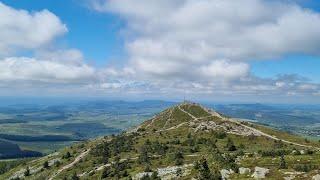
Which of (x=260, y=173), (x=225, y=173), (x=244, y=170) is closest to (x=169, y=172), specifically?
(x=225, y=173)

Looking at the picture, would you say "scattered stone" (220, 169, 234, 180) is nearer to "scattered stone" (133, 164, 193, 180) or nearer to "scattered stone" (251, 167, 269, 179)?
"scattered stone" (251, 167, 269, 179)

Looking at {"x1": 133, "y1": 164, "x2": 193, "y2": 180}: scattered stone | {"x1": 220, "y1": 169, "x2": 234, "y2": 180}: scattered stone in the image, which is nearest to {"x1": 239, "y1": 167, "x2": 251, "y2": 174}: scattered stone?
{"x1": 220, "y1": 169, "x2": 234, "y2": 180}: scattered stone

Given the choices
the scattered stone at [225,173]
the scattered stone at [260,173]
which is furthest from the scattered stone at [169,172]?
the scattered stone at [260,173]

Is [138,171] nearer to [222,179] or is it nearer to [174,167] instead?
[174,167]

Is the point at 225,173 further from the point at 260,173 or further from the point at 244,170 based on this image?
the point at 260,173

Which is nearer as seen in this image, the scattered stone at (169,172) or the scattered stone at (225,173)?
the scattered stone at (225,173)

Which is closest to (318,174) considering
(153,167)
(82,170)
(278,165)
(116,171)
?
(278,165)

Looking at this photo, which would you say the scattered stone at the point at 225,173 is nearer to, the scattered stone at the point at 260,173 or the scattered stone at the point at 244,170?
the scattered stone at the point at 244,170

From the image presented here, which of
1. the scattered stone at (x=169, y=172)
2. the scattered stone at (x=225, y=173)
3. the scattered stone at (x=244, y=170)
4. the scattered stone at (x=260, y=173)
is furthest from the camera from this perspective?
the scattered stone at (x=169, y=172)

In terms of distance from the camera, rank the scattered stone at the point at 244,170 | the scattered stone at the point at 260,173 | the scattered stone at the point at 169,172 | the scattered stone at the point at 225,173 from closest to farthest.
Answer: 1. the scattered stone at the point at 260,173
2. the scattered stone at the point at 225,173
3. the scattered stone at the point at 244,170
4. the scattered stone at the point at 169,172
